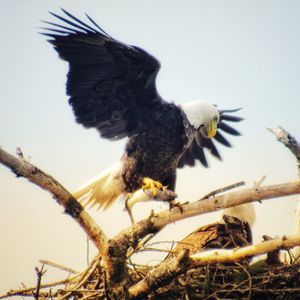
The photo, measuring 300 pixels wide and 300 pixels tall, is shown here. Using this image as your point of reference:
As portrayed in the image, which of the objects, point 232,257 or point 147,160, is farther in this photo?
point 147,160

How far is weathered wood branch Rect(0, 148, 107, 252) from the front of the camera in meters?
2.54

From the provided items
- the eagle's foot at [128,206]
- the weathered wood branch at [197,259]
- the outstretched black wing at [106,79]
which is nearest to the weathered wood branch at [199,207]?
the weathered wood branch at [197,259]

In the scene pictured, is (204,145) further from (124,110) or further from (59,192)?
(59,192)

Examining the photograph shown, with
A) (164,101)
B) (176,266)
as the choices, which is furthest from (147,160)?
(176,266)

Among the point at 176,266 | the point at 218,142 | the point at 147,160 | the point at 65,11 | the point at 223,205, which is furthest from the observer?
the point at 218,142

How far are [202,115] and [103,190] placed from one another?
5.15 feet

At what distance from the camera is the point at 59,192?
9.05 feet

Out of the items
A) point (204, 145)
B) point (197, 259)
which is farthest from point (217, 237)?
point (204, 145)

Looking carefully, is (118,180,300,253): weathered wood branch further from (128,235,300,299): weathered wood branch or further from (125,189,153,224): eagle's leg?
(125,189,153,224): eagle's leg

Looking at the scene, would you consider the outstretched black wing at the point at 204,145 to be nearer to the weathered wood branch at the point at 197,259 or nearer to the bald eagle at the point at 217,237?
the bald eagle at the point at 217,237

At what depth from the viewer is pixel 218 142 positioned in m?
6.05

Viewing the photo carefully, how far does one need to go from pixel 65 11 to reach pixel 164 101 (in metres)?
1.52

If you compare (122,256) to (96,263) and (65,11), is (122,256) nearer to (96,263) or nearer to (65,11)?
(96,263)

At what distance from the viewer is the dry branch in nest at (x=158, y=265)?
8.62 ft
